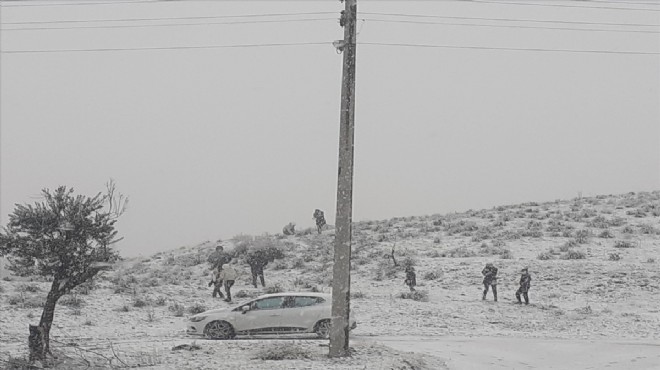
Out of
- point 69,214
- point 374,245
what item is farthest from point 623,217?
point 69,214

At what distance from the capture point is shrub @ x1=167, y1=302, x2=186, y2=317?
86.8 feet

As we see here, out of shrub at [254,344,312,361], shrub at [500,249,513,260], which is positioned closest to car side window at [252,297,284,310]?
shrub at [254,344,312,361]

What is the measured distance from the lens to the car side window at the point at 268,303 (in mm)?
20953

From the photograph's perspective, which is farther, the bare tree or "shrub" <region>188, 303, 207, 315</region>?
"shrub" <region>188, 303, 207, 315</region>

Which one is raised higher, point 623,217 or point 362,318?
point 623,217

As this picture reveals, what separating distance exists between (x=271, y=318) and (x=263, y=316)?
9.3 inches

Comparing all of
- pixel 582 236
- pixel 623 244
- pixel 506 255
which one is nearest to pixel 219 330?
pixel 506 255

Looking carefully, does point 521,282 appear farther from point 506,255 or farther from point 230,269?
point 230,269

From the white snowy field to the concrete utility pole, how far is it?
0.76 m

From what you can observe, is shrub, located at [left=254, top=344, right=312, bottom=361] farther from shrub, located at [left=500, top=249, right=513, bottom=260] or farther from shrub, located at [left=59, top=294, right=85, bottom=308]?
shrub, located at [left=500, top=249, right=513, bottom=260]

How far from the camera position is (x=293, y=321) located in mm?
20609

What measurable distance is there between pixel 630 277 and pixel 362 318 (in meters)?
13.4

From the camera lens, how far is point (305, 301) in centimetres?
2086

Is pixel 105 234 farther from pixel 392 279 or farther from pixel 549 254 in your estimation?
pixel 549 254
